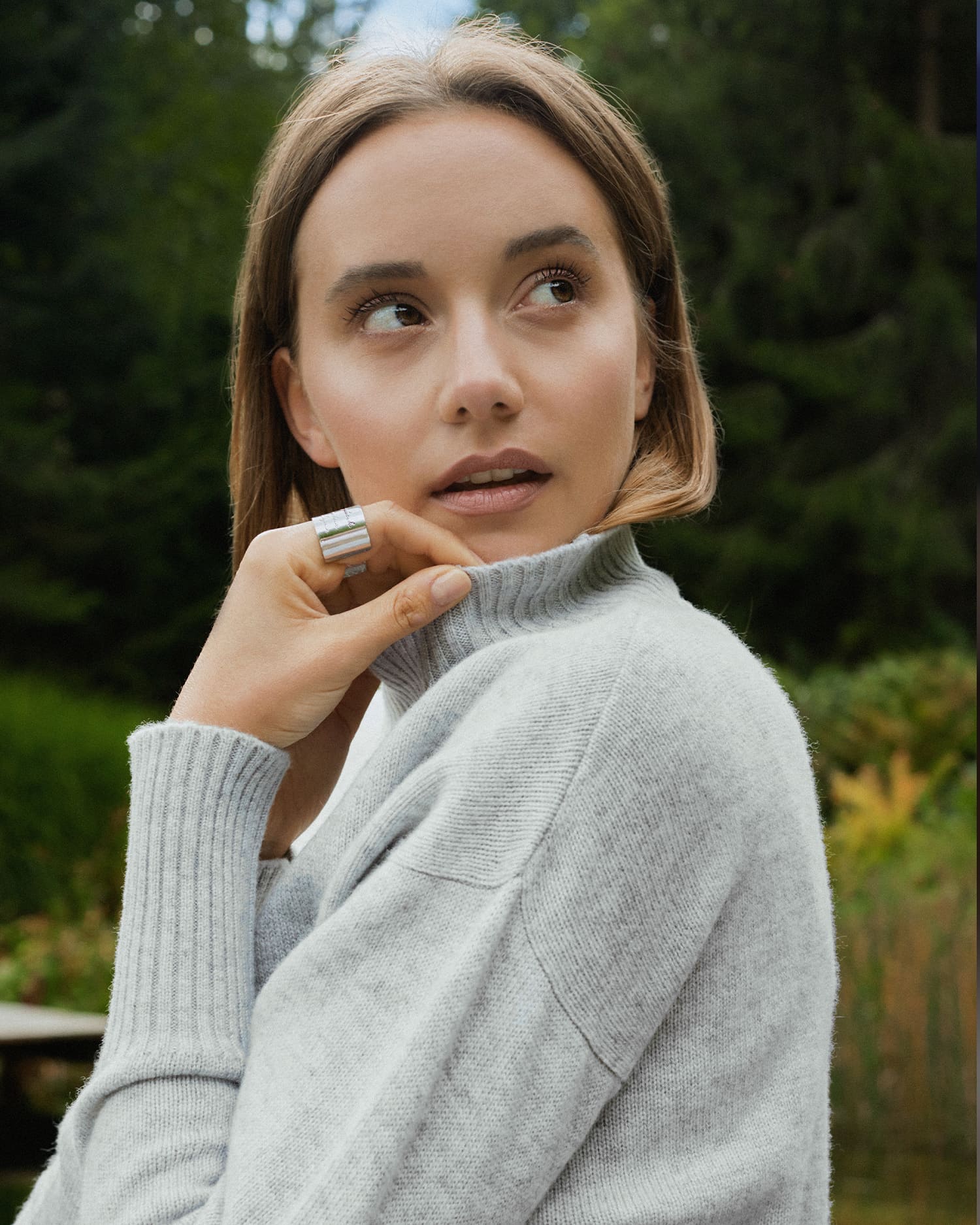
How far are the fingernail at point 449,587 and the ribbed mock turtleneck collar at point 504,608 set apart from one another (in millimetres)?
19

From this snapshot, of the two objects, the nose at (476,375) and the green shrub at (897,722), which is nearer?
the nose at (476,375)

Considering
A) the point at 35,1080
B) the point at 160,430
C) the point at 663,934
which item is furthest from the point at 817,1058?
the point at 160,430

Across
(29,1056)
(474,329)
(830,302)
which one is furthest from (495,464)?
(830,302)

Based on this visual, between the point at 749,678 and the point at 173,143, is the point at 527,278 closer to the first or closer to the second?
the point at 749,678

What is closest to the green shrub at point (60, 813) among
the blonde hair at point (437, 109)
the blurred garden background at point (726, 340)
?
the blurred garden background at point (726, 340)

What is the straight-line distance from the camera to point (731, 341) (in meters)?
15.0

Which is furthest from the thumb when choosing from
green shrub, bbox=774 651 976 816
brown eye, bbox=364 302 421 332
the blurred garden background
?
the blurred garden background

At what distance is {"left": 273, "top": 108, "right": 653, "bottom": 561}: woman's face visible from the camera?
126 cm

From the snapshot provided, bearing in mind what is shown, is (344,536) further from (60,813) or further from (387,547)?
(60,813)

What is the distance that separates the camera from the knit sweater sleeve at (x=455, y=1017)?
0.97 m

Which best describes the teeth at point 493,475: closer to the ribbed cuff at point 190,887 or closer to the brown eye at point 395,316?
the brown eye at point 395,316

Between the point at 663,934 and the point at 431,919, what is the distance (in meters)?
0.17

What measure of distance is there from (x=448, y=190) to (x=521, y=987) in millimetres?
681

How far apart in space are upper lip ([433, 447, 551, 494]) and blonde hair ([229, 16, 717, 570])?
Result: 0.09m
